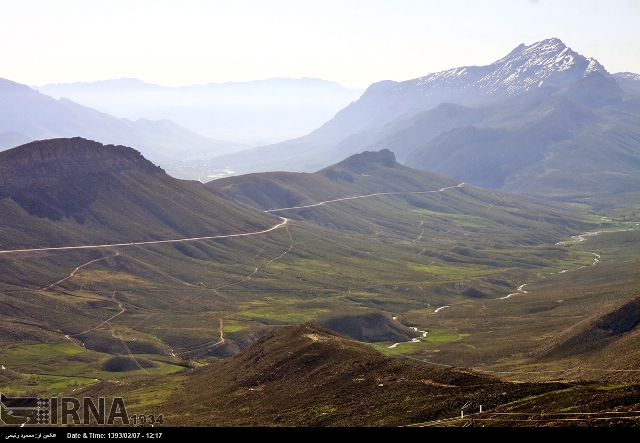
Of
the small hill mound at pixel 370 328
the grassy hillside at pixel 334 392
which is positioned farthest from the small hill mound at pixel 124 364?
the small hill mound at pixel 370 328

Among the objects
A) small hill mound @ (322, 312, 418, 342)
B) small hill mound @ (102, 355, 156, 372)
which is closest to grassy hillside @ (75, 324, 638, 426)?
small hill mound @ (102, 355, 156, 372)

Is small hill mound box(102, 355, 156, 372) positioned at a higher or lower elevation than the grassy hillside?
lower

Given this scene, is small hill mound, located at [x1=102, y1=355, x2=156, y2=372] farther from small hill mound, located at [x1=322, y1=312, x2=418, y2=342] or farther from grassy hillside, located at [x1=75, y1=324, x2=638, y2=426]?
small hill mound, located at [x1=322, y1=312, x2=418, y2=342]

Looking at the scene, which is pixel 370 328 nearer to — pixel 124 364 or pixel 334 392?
pixel 124 364

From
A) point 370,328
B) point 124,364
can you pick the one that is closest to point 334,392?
point 124,364

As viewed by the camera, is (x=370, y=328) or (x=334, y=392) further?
(x=370, y=328)

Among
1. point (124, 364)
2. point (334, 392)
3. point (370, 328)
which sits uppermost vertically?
point (334, 392)

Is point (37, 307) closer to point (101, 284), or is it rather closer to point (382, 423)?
point (101, 284)

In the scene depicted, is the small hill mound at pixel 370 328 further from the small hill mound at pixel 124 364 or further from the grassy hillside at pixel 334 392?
the grassy hillside at pixel 334 392

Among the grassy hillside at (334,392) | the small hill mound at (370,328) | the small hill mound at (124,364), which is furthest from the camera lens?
the small hill mound at (370,328)

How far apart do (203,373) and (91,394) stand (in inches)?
618

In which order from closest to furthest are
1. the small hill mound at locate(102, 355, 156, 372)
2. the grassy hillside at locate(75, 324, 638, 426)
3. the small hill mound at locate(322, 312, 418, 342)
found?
the grassy hillside at locate(75, 324, 638, 426)
the small hill mound at locate(102, 355, 156, 372)
the small hill mound at locate(322, 312, 418, 342)

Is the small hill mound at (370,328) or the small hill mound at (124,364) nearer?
the small hill mound at (124,364)

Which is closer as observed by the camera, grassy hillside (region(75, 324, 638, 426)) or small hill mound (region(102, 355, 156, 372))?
grassy hillside (region(75, 324, 638, 426))
